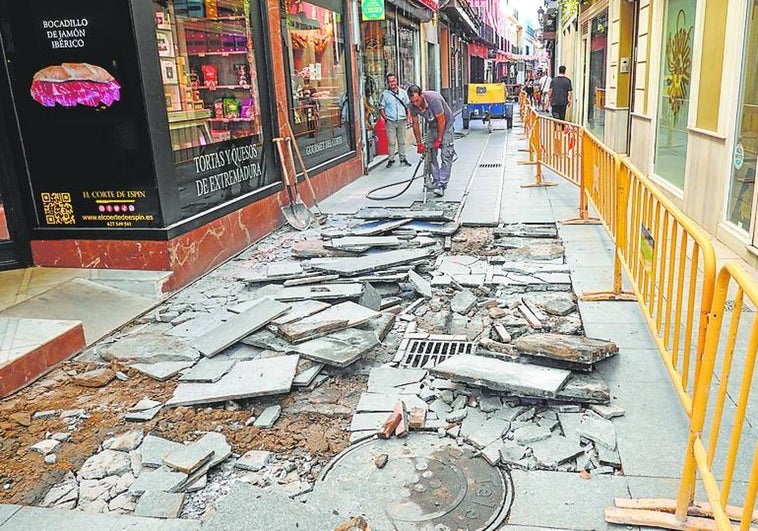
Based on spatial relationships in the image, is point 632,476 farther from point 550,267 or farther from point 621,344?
point 550,267

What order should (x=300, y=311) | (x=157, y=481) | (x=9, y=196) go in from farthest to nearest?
(x=9, y=196), (x=300, y=311), (x=157, y=481)

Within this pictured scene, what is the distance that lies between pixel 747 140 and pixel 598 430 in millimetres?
4590

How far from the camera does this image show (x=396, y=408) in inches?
150

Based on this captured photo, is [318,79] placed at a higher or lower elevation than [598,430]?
higher

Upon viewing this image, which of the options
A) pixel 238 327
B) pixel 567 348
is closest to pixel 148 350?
pixel 238 327

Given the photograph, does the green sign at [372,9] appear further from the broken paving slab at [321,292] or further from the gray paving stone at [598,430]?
the gray paving stone at [598,430]

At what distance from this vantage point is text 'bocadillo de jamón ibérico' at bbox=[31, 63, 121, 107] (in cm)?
587

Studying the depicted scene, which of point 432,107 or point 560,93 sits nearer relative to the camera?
point 432,107

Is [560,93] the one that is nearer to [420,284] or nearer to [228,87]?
[228,87]

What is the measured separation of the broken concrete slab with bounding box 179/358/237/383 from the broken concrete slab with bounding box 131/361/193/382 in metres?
0.10

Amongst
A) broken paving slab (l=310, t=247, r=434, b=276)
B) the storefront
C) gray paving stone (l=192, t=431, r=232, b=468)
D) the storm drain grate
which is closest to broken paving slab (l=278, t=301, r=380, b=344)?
the storm drain grate

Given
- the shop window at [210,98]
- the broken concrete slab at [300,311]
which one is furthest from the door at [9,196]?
the broken concrete slab at [300,311]

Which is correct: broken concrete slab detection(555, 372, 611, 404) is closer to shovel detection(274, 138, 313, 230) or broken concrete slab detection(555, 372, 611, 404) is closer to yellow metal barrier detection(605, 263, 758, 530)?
yellow metal barrier detection(605, 263, 758, 530)

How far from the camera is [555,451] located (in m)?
3.37
